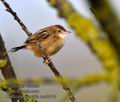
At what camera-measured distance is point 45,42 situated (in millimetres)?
2736

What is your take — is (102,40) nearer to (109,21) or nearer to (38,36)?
(109,21)

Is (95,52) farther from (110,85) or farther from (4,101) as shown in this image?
(4,101)

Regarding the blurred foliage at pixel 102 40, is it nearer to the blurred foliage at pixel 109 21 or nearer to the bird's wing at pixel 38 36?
the blurred foliage at pixel 109 21

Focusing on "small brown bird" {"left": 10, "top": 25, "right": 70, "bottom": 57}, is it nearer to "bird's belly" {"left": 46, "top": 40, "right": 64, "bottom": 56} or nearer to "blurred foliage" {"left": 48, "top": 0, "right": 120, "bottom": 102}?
"bird's belly" {"left": 46, "top": 40, "right": 64, "bottom": 56}

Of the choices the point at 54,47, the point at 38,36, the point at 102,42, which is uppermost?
the point at 102,42

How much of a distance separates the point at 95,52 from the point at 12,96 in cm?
125

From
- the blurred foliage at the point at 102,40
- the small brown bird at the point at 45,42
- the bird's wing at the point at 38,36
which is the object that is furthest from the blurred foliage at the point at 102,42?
the bird's wing at the point at 38,36

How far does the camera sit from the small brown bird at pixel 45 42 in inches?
104

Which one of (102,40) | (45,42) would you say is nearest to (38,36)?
(45,42)

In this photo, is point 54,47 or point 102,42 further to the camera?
point 54,47

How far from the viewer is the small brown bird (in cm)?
263

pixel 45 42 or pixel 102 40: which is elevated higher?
pixel 102 40

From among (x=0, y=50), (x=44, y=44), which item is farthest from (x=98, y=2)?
(x=44, y=44)

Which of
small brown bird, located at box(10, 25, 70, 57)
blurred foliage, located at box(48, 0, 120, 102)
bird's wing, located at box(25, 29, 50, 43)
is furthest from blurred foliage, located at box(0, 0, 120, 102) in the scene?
bird's wing, located at box(25, 29, 50, 43)
